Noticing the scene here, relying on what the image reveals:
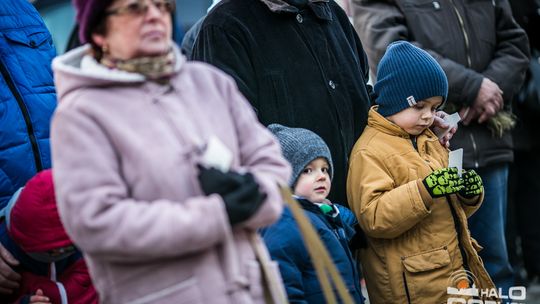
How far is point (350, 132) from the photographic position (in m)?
4.65

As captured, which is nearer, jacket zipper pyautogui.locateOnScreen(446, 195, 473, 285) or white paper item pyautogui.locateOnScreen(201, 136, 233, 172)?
white paper item pyautogui.locateOnScreen(201, 136, 233, 172)

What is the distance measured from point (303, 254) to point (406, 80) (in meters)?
1.04

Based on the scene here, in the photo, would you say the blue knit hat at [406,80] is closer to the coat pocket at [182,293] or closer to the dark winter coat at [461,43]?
the dark winter coat at [461,43]

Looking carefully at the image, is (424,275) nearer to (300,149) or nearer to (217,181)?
(300,149)

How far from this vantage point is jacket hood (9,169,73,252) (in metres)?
3.48

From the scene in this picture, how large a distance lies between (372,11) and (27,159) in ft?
8.04

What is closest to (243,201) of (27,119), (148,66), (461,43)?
(148,66)

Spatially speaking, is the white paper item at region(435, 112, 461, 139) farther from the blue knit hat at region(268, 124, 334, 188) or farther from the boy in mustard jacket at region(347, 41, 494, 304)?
the blue knit hat at region(268, 124, 334, 188)

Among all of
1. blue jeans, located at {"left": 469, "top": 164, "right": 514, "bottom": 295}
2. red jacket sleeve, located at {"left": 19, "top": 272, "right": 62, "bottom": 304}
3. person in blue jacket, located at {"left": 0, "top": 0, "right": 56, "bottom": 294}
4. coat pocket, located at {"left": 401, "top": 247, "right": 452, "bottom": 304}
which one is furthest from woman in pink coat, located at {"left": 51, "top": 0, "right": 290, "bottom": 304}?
blue jeans, located at {"left": 469, "top": 164, "right": 514, "bottom": 295}

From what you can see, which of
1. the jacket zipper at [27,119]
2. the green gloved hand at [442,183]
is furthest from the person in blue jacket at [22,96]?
the green gloved hand at [442,183]

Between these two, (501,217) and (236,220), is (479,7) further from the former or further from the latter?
(236,220)

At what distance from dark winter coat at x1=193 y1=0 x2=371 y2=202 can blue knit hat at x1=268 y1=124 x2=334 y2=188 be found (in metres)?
0.29

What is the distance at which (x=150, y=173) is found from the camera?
277 cm

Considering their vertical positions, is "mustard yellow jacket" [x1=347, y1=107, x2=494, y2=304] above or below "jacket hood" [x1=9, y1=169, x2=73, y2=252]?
below
